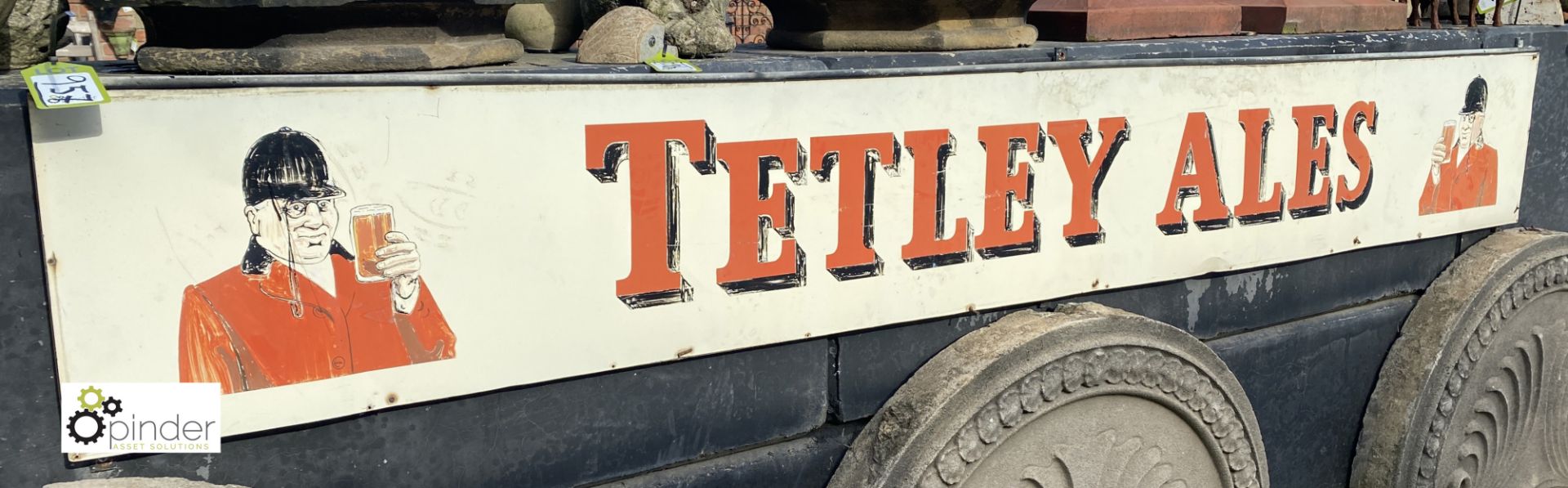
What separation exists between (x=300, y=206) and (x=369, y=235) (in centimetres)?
9

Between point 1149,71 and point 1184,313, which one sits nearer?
Result: point 1149,71

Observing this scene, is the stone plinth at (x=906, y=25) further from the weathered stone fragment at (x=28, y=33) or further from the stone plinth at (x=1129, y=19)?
the weathered stone fragment at (x=28, y=33)

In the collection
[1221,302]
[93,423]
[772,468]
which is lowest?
[772,468]

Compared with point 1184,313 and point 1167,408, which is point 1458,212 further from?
point 1167,408

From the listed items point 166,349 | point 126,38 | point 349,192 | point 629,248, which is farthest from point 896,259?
point 126,38

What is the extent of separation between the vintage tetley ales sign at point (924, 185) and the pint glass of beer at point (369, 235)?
0.97ft

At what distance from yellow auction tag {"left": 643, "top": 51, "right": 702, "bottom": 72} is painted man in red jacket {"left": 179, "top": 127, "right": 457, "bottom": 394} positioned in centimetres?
46

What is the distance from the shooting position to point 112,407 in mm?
1477

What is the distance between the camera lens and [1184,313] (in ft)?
8.43

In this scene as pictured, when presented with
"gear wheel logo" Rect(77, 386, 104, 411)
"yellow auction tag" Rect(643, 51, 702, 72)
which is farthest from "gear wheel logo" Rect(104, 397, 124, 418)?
"yellow auction tag" Rect(643, 51, 702, 72)

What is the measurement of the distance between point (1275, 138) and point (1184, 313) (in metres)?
0.40

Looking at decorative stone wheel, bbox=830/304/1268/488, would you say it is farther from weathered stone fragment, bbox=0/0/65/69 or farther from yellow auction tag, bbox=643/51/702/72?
weathered stone fragment, bbox=0/0/65/69

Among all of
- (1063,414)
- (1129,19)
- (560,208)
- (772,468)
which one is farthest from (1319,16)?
(560,208)

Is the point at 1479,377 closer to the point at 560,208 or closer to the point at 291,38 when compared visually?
the point at 560,208
